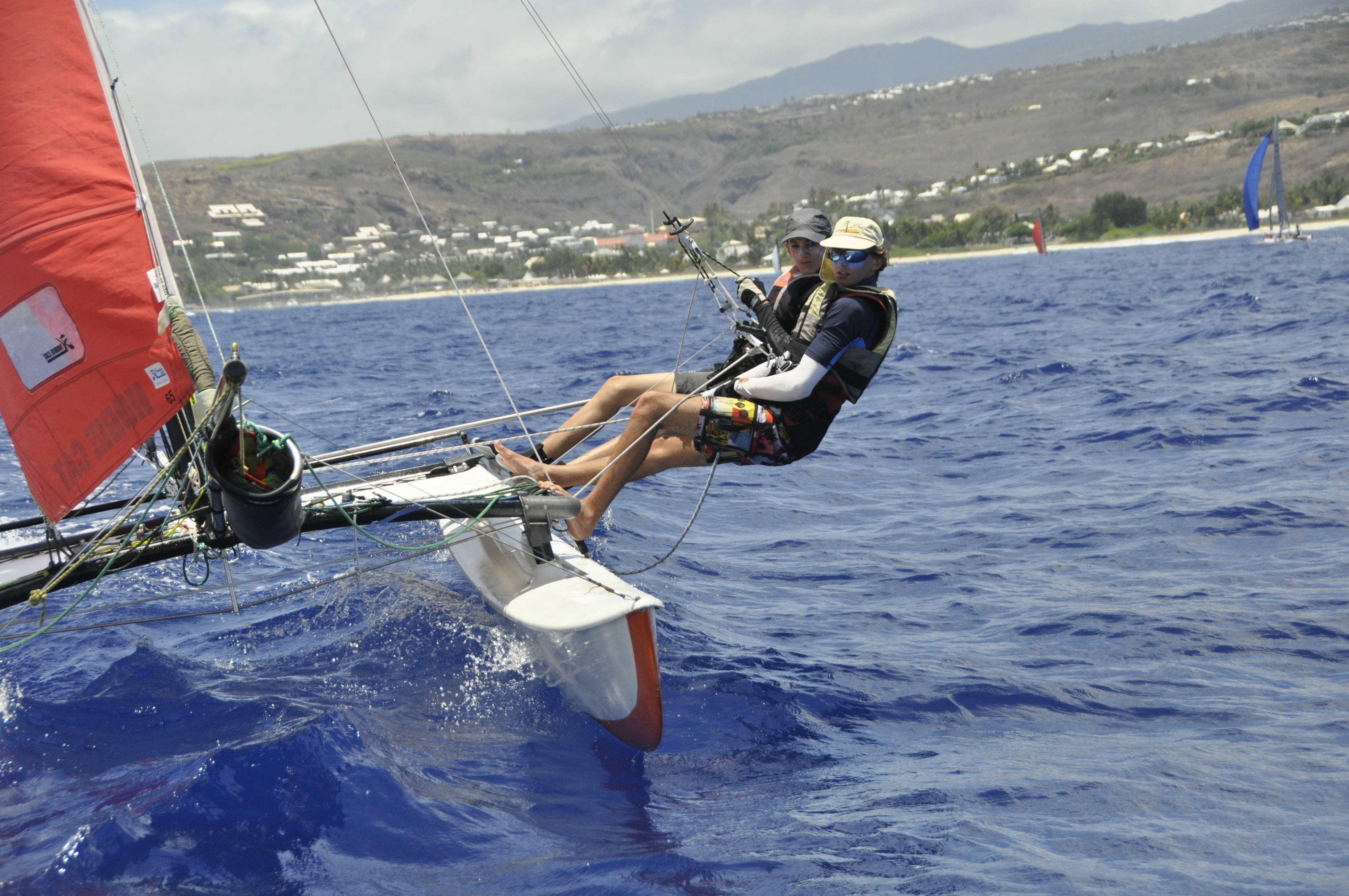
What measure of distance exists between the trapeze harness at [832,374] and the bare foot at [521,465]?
3.18ft

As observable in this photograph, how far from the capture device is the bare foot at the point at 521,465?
13.4 ft

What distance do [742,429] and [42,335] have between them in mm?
2309

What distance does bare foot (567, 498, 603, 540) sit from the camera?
3.92m

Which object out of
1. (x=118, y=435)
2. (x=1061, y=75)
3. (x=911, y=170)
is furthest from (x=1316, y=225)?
(x=1061, y=75)

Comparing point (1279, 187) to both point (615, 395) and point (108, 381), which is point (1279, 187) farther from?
point (108, 381)

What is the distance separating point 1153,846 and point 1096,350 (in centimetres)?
1021

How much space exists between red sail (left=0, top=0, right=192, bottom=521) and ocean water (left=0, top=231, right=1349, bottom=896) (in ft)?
3.47

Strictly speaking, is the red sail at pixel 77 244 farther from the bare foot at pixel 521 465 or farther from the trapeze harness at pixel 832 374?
the trapeze harness at pixel 832 374

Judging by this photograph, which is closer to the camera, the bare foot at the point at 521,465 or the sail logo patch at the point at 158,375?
the sail logo patch at the point at 158,375

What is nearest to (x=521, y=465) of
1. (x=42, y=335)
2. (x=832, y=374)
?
(x=832, y=374)

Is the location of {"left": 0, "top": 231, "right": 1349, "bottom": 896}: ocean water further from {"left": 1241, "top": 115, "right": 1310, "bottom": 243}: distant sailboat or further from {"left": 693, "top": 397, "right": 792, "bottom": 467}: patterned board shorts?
{"left": 1241, "top": 115, "right": 1310, "bottom": 243}: distant sailboat

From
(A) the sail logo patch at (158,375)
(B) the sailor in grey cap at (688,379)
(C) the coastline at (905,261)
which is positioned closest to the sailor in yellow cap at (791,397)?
(B) the sailor in grey cap at (688,379)

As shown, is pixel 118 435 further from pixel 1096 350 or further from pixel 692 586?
pixel 1096 350

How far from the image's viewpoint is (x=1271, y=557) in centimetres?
452
